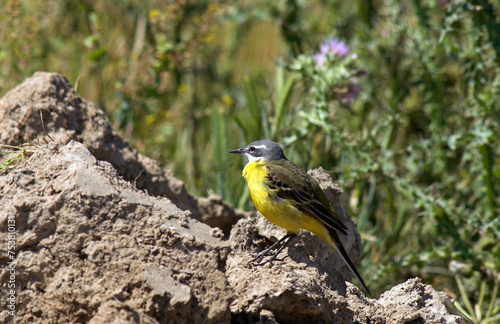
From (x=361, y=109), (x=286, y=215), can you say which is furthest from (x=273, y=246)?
(x=361, y=109)

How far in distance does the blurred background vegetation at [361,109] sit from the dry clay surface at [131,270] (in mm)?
1777

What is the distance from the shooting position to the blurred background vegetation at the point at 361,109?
519 centimetres

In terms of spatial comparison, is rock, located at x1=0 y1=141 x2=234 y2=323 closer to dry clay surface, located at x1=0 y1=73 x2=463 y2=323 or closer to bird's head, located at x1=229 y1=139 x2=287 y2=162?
dry clay surface, located at x1=0 y1=73 x2=463 y2=323

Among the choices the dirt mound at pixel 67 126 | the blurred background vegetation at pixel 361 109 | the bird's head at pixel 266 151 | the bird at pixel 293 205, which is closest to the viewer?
the bird at pixel 293 205

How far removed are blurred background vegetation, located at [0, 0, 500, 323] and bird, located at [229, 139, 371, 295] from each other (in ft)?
3.62

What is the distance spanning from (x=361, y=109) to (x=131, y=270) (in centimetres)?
501

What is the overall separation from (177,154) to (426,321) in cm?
471

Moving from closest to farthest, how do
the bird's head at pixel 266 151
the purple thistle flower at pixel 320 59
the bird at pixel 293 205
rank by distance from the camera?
the bird at pixel 293 205, the bird's head at pixel 266 151, the purple thistle flower at pixel 320 59

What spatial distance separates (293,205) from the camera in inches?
152

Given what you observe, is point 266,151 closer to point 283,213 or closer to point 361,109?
point 283,213

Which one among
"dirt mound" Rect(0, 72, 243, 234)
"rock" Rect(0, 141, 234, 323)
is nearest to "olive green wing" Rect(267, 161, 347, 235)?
"dirt mound" Rect(0, 72, 243, 234)

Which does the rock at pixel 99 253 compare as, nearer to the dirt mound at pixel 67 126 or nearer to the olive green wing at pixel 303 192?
the dirt mound at pixel 67 126

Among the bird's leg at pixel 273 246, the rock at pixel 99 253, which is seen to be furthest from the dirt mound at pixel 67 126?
the bird's leg at pixel 273 246

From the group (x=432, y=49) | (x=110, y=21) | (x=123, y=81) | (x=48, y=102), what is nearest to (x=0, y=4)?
(x=123, y=81)
